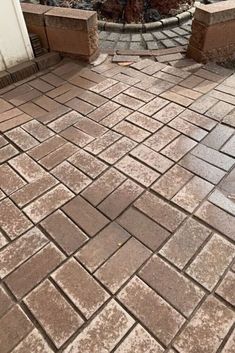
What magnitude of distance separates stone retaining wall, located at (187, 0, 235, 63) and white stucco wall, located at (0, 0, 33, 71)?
6.57ft

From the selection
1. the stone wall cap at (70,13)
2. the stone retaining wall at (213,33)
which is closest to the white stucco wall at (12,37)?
the stone wall cap at (70,13)

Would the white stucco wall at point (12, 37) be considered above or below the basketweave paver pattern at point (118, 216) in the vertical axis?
above

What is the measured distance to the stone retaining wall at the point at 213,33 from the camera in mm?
3395

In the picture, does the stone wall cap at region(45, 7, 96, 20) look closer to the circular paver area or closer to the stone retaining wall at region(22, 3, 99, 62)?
the stone retaining wall at region(22, 3, 99, 62)

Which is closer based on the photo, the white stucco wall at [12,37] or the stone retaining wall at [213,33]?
the white stucco wall at [12,37]

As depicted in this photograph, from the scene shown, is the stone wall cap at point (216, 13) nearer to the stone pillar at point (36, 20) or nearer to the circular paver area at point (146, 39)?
the circular paver area at point (146, 39)

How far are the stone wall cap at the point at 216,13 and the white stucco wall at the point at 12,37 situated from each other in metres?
2.02

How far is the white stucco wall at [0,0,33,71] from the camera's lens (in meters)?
3.20

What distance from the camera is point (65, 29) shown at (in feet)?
11.9

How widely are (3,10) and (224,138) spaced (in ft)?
8.57

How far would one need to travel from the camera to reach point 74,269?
1.92 metres

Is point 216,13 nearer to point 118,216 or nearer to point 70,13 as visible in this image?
point 70,13

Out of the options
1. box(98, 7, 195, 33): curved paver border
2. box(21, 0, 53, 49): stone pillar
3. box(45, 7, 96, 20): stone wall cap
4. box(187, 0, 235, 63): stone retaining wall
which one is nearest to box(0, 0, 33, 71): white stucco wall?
box(21, 0, 53, 49): stone pillar

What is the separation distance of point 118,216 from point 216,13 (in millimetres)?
2636
